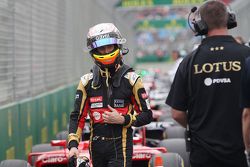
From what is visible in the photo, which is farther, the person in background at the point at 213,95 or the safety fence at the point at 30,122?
the safety fence at the point at 30,122

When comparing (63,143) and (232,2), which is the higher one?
(232,2)

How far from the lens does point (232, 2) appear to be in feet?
90.4

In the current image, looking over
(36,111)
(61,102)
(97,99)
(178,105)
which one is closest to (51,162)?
(97,99)

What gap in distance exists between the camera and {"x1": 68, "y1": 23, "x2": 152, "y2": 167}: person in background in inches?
242

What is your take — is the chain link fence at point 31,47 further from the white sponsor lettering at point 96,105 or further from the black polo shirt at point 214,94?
the black polo shirt at point 214,94

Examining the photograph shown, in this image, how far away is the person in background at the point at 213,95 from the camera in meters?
5.15

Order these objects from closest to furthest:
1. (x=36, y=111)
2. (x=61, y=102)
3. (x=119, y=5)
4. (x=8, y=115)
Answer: (x=8, y=115) < (x=36, y=111) < (x=61, y=102) < (x=119, y=5)

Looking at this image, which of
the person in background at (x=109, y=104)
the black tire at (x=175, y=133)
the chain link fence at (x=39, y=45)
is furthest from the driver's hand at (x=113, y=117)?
the black tire at (x=175, y=133)

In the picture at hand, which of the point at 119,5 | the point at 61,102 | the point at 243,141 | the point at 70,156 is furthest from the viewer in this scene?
the point at 119,5

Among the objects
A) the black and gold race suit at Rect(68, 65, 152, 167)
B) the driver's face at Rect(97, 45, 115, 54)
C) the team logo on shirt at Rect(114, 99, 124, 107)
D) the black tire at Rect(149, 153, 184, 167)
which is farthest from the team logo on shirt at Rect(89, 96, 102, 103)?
the black tire at Rect(149, 153, 184, 167)

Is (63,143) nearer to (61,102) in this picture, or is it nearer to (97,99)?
(97,99)

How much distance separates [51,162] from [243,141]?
3141mm

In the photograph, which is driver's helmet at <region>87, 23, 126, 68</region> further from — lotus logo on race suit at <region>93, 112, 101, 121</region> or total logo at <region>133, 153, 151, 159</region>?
total logo at <region>133, 153, 151, 159</region>

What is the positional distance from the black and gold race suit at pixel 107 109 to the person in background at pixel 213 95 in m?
0.98
